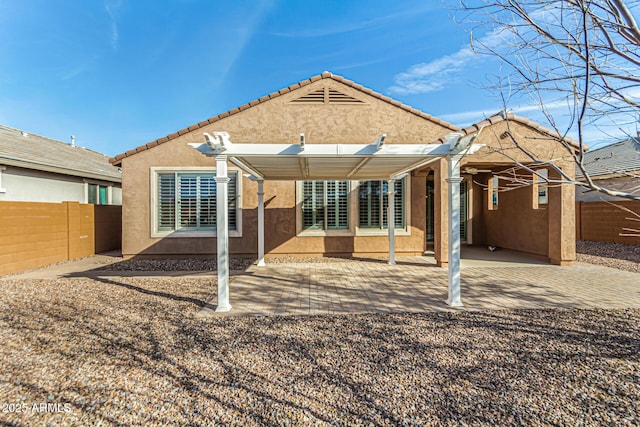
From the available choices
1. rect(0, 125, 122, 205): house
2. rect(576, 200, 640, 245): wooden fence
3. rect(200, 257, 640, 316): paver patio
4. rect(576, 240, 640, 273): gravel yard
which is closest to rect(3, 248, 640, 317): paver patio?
rect(200, 257, 640, 316): paver patio

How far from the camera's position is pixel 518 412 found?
269 cm

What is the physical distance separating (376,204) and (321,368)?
27.3 ft

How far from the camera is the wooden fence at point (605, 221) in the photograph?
12.5 meters

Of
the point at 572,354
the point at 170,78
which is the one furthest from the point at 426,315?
the point at 170,78

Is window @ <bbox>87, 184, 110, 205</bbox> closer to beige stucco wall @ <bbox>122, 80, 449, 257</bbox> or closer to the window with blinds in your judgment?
beige stucco wall @ <bbox>122, 80, 449, 257</bbox>

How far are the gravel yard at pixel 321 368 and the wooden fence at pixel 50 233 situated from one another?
469 cm

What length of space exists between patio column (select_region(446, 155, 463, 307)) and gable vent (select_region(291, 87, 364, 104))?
5.97 m

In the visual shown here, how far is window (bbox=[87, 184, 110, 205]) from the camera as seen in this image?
14242 millimetres

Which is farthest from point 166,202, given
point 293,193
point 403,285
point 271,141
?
point 403,285

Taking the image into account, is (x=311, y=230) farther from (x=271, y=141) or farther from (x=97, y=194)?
(x=97, y=194)

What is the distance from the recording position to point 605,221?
13.6 metres

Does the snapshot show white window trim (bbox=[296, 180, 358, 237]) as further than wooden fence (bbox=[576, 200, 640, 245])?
No

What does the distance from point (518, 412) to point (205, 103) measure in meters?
18.7

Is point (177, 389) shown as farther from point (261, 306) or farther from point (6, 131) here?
point (6, 131)
